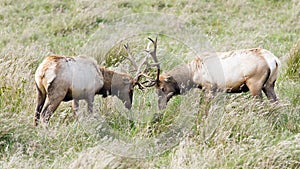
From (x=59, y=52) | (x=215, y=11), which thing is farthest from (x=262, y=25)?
(x=59, y=52)

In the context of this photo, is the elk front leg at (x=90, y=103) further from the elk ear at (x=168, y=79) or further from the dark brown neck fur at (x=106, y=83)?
the elk ear at (x=168, y=79)

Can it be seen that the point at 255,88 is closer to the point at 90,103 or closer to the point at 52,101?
the point at 90,103

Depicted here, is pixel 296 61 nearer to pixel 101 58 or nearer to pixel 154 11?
pixel 101 58

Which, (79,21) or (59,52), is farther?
(79,21)

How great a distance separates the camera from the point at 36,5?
1208 centimetres

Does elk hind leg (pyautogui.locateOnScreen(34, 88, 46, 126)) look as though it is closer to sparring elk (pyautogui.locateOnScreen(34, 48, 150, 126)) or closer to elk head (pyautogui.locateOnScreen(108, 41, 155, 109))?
sparring elk (pyautogui.locateOnScreen(34, 48, 150, 126))

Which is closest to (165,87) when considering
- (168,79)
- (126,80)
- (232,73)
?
Answer: (168,79)

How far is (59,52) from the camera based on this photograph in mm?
9148

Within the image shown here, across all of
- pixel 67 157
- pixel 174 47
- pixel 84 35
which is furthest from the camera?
pixel 84 35

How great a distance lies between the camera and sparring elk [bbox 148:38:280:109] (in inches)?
241

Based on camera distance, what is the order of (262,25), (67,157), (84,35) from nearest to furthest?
(67,157) → (84,35) → (262,25)

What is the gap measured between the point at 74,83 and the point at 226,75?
1712 millimetres

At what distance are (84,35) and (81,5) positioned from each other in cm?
205

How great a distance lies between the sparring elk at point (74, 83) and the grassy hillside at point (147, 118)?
116 millimetres
